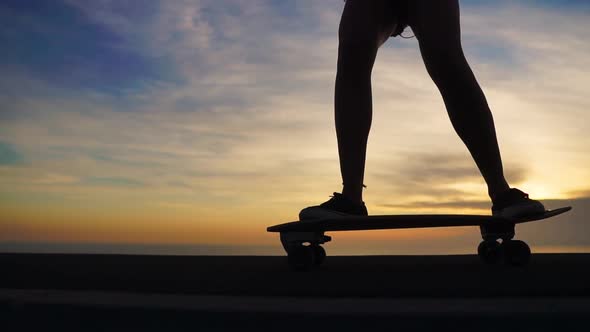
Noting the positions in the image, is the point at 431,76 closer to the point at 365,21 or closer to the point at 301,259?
the point at 365,21

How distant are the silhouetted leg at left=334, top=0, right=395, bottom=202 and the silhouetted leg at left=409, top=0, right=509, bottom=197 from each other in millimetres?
205

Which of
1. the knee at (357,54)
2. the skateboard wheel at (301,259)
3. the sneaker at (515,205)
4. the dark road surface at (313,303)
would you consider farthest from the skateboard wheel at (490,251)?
the knee at (357,54)

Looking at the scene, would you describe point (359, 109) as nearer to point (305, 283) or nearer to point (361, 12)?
point (361, 12)

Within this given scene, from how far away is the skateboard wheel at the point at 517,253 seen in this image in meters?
2.51

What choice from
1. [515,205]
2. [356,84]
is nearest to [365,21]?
[356,84]

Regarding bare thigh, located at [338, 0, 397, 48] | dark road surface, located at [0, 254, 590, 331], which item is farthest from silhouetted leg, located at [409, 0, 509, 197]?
dark road surface, located at [0, 254, 590, 331]

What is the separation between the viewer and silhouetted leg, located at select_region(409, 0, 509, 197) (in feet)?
8.75

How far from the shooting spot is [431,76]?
2.76m

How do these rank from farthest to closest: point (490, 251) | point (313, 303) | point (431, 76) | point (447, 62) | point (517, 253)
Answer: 1. point (490, 251)
2. point (431, 76)
3. point (447, 62)
4. point (517, 253)
5. point (313, 303)

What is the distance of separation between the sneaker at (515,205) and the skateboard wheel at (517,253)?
12cm

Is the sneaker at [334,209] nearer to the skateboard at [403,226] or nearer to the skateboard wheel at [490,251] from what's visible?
the skateboard at [403,226]

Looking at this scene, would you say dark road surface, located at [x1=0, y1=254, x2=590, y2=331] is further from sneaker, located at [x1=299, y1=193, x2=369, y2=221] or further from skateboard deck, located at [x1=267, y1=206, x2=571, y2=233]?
sneaker, located at [x1=299, y1=193, x2=369, y2=221]

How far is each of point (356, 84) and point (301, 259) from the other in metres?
0.82

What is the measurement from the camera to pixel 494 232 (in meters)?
2.76
